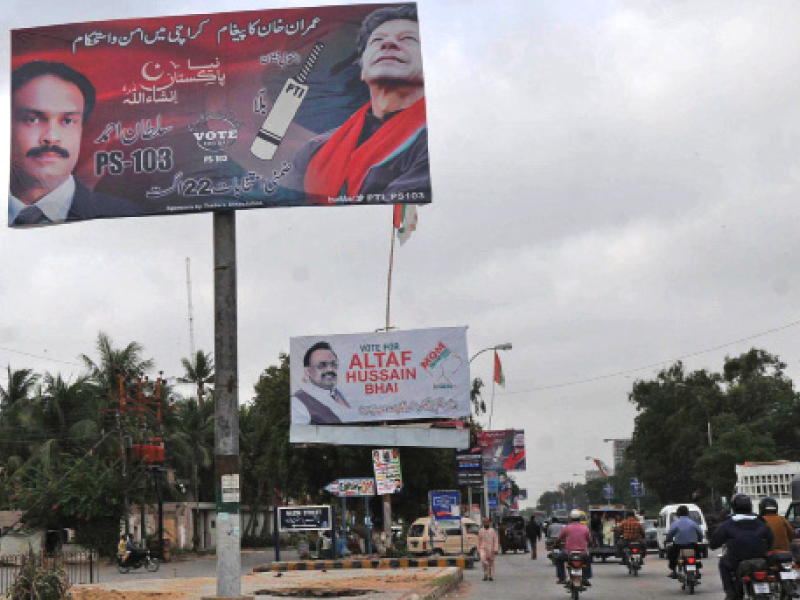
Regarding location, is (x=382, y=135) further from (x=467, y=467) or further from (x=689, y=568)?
(x=467, y=467)

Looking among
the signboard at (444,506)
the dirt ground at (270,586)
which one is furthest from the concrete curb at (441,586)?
the signboard at (444,506)

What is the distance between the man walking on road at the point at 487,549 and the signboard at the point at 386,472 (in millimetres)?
8156

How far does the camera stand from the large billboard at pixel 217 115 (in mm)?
18953

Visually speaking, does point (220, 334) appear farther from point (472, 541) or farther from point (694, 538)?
point (472, 541)

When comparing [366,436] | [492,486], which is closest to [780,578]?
[366,436]

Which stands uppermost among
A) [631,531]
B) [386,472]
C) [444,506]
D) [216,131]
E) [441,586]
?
[216,131]

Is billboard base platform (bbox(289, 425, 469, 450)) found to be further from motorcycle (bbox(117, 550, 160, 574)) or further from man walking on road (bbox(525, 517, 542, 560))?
motorcycle (bbox(117, 550, 160, 574))

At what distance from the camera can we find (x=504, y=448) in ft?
228

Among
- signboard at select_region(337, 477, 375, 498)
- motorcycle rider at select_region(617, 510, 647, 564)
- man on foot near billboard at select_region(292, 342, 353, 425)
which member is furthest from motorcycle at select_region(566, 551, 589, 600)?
man on foot near billboard at select_region(292, 342, 353, 425)

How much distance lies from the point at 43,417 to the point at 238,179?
42.1 metres

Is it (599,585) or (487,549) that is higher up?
(487,549)

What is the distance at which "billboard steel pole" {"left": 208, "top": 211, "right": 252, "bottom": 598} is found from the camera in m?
17.5

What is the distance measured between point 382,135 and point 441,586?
28.8 ft

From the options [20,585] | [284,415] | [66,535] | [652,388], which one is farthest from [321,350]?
[652,388]
